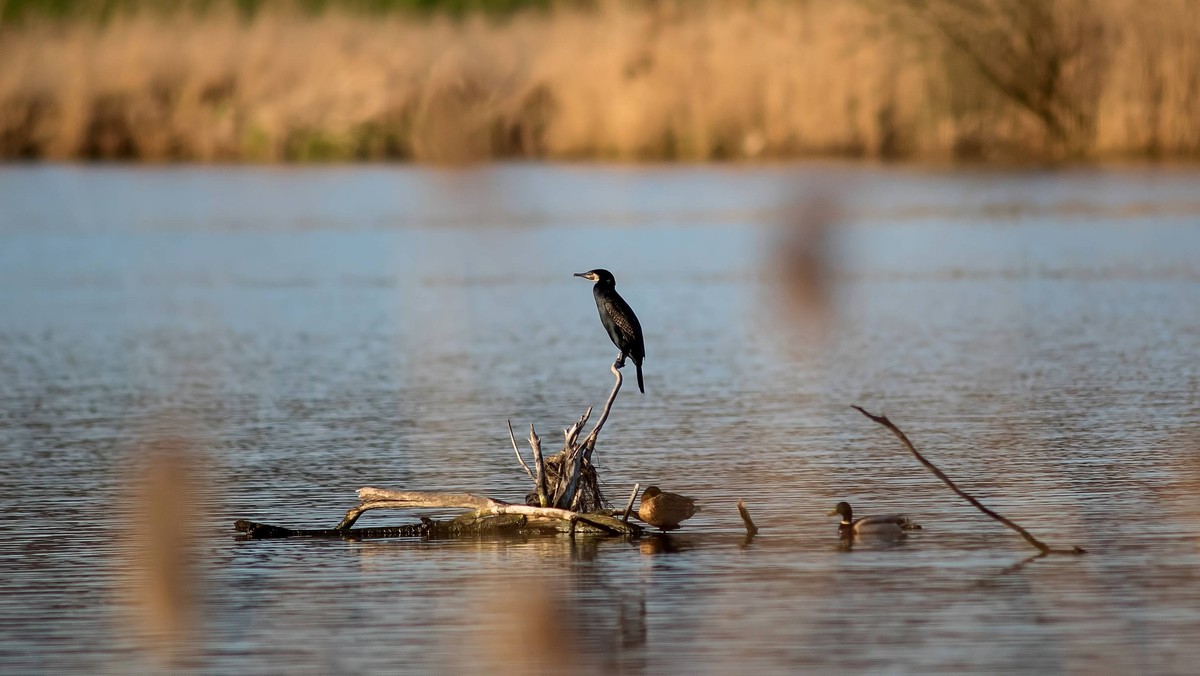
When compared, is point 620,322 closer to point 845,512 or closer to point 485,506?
point 485,506

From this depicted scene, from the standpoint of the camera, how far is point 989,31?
32125mm

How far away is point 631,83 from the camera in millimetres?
33844

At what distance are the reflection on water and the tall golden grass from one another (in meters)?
5.40

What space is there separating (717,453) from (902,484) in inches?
51.8

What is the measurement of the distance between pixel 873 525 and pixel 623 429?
3.56 meters

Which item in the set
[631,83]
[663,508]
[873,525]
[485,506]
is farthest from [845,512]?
[631,83]

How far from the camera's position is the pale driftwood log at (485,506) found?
28.2ft

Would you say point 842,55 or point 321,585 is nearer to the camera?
point 321,585

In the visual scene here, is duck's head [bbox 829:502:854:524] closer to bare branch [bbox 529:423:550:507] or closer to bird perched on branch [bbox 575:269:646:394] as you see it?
bird perched on branch [bbox 575:269:646:394]

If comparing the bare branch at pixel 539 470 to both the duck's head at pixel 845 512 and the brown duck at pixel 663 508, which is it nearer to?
the brown duck at pixel 663 508

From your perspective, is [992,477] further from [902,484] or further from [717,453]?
[717,453]

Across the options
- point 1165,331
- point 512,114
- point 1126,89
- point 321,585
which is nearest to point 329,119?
point 512,114

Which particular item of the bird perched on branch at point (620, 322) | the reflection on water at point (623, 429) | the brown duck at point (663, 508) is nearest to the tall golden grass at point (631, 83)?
the reflection on water at point (623, 429)

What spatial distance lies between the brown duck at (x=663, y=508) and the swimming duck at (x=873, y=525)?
21.6 inches
